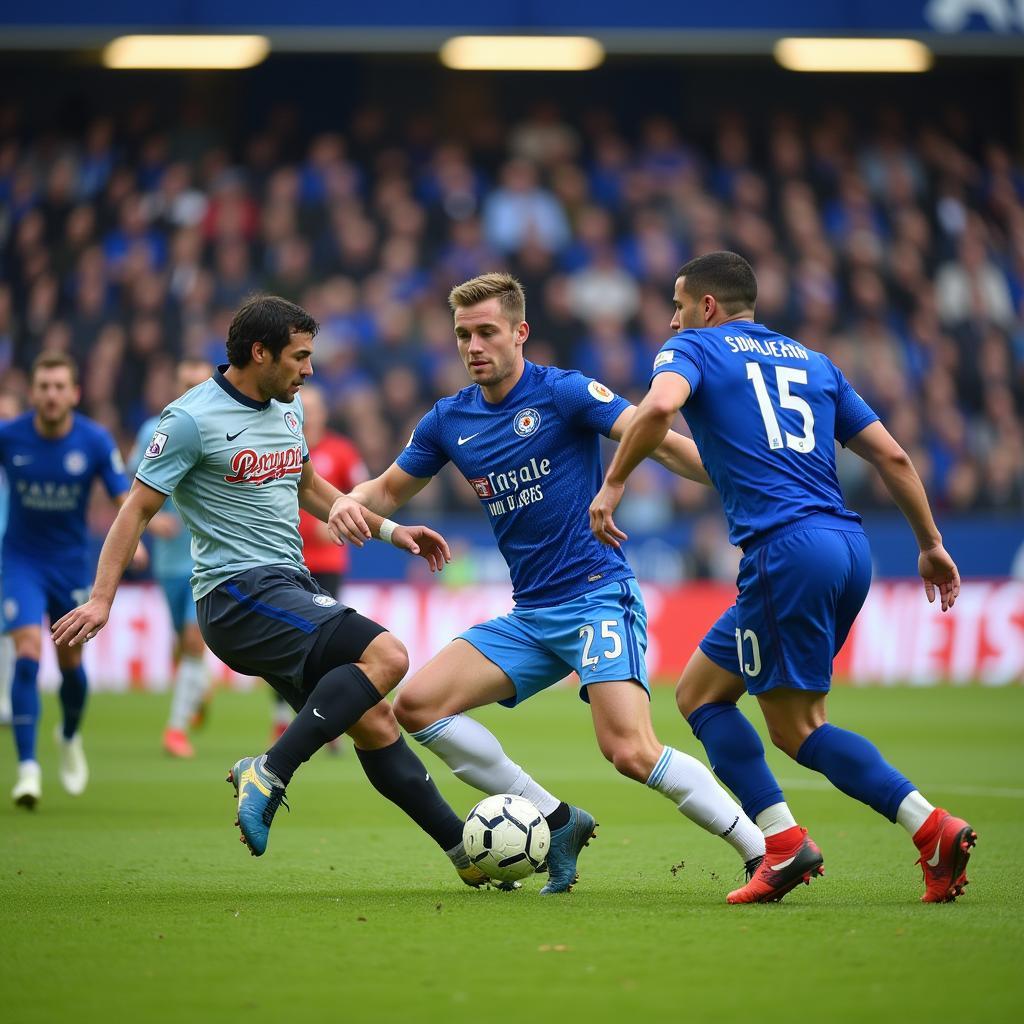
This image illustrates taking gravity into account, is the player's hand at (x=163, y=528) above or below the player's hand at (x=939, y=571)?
above

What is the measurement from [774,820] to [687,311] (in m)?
1.83

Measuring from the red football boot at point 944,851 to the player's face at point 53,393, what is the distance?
5.88m

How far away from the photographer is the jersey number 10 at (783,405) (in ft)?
18.6

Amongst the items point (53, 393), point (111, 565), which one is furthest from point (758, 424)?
point (53, 393)

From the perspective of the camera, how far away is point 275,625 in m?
6.07

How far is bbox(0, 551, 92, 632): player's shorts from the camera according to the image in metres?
9.35

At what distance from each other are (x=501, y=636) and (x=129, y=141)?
19229mm

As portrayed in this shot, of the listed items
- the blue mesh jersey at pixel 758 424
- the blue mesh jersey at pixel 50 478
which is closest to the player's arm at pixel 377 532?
the blue mesh jersey at pixel 758 424

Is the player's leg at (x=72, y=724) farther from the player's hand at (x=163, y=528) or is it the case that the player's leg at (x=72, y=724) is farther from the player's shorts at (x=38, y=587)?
the player's hand at (x=163, y=528)

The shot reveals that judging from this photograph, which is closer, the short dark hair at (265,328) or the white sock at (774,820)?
the white sock at (774,820)

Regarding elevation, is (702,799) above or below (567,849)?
above

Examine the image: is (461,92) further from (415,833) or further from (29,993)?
(29,993)

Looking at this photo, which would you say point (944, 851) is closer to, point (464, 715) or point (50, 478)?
point (464, 715)

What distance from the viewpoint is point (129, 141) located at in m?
23.8
